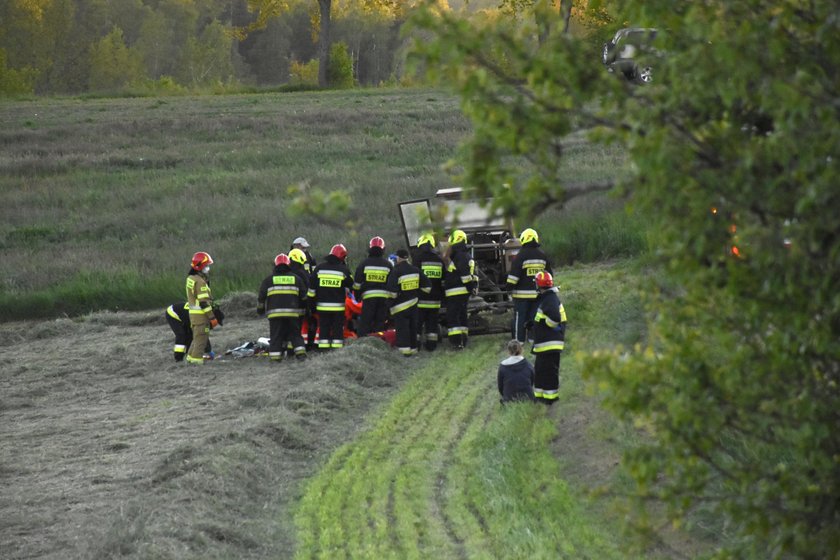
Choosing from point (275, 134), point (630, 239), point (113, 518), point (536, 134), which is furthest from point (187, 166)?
point (536, 134)

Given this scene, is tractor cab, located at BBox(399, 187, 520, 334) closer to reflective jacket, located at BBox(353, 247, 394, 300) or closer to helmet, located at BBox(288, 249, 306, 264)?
reflective jacket, located at BBox(353, 247, 394, 300)

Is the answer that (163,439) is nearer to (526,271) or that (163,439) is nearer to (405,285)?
(405,285)

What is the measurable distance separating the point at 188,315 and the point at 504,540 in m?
10.9

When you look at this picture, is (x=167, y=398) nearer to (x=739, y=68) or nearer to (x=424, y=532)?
(x=424, y=532)

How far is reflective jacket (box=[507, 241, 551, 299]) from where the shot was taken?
18875 mm

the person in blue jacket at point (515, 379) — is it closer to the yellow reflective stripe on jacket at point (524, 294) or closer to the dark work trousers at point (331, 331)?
the yellow reflective stripe on jacket at point (524, 294)

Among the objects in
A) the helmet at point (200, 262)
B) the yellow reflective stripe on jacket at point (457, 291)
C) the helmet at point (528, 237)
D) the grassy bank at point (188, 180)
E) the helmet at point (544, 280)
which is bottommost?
the grassy bank at point (188, 180)

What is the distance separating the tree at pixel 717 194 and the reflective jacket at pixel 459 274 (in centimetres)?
1359

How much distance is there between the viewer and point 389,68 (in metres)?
112

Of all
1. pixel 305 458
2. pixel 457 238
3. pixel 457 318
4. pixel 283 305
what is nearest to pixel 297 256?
pixel 283 305

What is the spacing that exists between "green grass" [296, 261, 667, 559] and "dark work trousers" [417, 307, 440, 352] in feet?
6.84

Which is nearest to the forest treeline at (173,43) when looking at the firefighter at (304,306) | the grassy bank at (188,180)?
the grassy bank at (188,180)

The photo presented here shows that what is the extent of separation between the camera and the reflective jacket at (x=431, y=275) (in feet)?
65.6

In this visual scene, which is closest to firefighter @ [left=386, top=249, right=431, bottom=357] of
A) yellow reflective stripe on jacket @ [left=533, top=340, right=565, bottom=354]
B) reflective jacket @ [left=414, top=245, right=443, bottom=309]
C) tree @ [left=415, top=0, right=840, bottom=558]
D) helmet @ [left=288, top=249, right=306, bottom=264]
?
reflective jacket @ [left=414, top=245, right=443, bottom=309]
